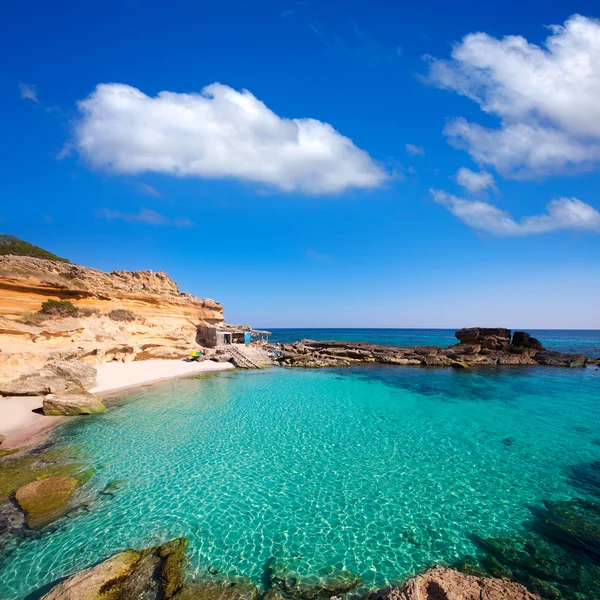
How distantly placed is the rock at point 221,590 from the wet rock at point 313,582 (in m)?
0.45

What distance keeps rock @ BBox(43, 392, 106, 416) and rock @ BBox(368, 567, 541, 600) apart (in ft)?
49.5

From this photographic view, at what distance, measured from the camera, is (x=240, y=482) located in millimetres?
8672

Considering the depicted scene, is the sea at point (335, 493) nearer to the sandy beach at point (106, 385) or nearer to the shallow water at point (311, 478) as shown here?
the shallow water at point (311, 478)

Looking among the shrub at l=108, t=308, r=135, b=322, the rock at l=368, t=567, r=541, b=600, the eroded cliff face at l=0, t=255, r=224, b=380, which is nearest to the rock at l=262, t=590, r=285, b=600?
the rock at l=368, t=567, r=541, b=600

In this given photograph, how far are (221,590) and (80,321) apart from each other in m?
24.5

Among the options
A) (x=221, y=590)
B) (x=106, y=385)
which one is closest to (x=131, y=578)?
(x=221, y=590)

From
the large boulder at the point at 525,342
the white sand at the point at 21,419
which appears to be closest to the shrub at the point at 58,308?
the white sand at the point at 21,419

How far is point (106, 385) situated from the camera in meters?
19.1

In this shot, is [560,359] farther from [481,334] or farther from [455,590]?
[455,590]

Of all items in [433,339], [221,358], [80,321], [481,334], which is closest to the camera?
[80,321]

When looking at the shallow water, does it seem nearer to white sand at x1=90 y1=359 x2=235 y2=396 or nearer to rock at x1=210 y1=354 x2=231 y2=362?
white sand at x1=90 y1=359 x2=235 y2=396

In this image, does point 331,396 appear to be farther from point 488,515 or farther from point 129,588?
point 129,588

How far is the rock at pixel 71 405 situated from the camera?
1378cm

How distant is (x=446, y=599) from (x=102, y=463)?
10.1 meters
